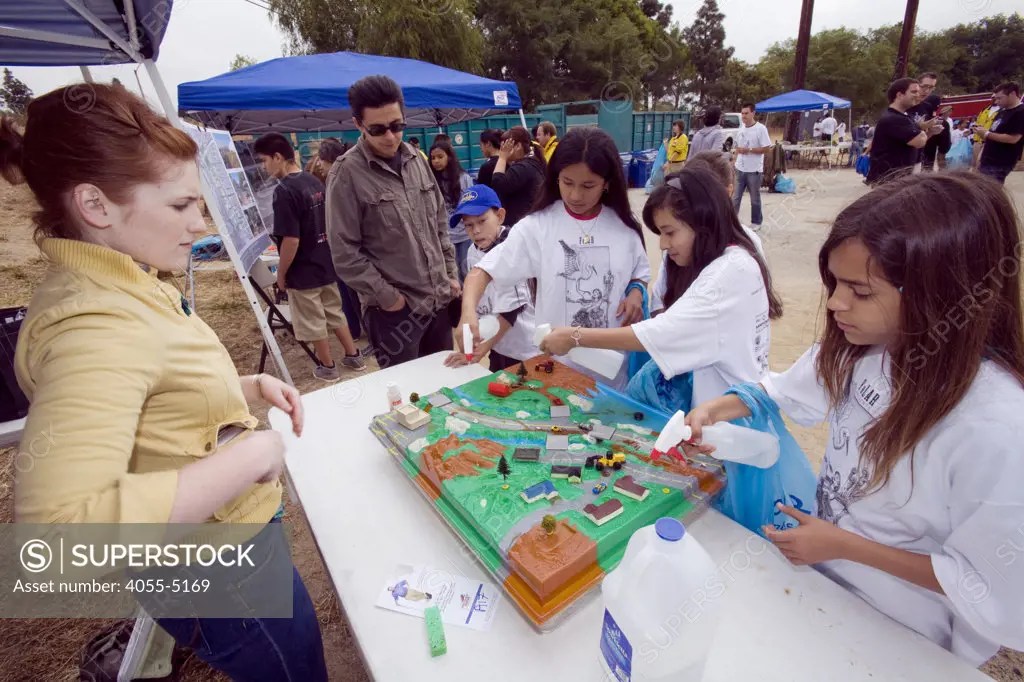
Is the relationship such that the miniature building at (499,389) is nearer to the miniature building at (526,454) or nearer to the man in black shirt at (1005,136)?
the miniature building at (526,454)

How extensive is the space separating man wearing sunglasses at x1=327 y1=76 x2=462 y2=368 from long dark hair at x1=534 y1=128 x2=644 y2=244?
95cm

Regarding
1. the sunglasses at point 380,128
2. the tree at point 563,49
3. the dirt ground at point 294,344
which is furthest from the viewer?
the tree at point 563,49

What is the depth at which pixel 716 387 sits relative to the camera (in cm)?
153

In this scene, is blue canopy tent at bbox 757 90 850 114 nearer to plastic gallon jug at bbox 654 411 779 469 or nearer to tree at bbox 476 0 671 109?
tree at bbox 476 0 671 109

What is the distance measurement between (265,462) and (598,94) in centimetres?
2372

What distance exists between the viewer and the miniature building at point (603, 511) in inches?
42.1

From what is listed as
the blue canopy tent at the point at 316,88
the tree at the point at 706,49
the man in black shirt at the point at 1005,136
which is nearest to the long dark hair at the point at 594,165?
the blue canopy tent at the point at 316,88

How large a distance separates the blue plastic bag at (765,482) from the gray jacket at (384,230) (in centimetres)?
190

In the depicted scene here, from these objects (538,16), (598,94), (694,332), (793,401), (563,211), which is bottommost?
(793,401)

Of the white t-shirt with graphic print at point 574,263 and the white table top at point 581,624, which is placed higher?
the white t-shirt with graphic print at point 574,263

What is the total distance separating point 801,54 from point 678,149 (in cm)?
834

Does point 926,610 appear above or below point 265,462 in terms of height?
below

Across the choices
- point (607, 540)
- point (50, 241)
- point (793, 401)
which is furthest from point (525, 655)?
point (50, 241)

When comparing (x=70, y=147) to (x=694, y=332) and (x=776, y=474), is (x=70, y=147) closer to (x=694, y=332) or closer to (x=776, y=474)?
(x=694, y=332)
